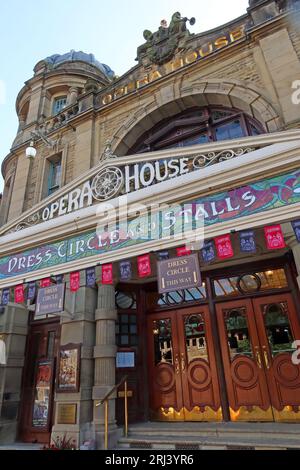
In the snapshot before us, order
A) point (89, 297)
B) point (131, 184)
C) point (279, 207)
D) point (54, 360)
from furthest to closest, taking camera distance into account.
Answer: point (54, 360)
point (89, 297)
point (131, 184)
point (279, 207)

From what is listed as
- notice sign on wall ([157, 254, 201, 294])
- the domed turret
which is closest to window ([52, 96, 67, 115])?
the domed turret

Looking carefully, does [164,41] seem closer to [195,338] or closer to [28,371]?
[195,338]

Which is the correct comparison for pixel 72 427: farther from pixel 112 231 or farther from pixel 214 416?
pixel 112 231

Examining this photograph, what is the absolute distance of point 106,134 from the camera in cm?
1023

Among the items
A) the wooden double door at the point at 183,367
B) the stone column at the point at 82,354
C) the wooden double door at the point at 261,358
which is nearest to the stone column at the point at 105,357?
the stone column at the point at 82,354

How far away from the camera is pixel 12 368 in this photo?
25.0 ft

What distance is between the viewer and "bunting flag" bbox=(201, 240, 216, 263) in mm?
4738

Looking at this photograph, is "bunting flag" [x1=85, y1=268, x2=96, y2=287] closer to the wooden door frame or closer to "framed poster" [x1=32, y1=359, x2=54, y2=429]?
the wooden door frame

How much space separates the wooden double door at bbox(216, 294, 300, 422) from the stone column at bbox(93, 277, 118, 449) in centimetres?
244

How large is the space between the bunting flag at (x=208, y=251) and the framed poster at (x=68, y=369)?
147 inches
